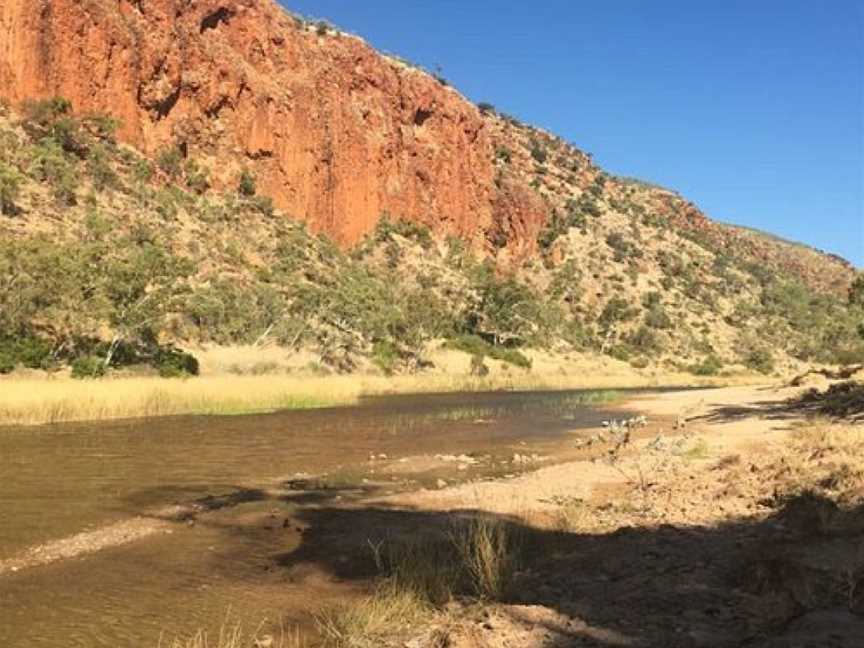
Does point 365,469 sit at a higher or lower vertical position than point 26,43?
lower

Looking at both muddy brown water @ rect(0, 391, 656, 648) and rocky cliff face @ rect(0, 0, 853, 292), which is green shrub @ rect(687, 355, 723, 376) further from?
muddy brown water @ rect(0, 391, 656, 648)

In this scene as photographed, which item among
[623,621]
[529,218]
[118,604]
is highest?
[529,218]

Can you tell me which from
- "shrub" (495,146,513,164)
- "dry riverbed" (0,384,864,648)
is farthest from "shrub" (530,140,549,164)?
"dry riverbed" (0,384,864,648)

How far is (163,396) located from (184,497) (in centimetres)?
1522

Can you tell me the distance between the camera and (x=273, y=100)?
270ft

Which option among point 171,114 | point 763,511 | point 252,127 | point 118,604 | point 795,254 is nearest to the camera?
point 118,604

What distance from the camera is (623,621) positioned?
20.0ft

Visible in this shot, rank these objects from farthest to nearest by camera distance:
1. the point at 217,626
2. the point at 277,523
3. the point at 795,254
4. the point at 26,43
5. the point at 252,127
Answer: the point at 795,254 → the point at 252,127 → the point at 26,43 → the point at 277,523 → the point at 217,626

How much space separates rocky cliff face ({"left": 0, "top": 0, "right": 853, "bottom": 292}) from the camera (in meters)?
67.1

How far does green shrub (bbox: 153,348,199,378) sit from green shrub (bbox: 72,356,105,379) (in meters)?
3.25

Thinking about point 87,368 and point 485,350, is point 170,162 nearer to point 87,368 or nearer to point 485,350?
point 485,350

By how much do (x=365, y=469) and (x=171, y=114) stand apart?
→ 6439cm

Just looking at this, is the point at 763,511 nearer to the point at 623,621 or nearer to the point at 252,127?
the point at 623,621

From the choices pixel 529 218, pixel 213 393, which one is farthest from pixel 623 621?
pixel 529 218
